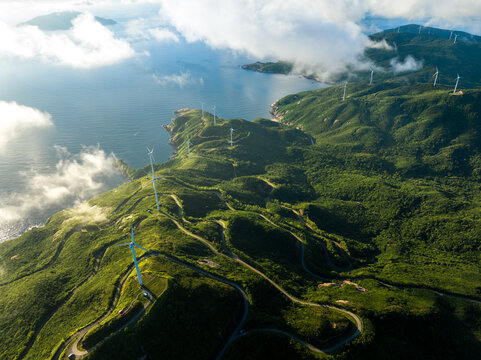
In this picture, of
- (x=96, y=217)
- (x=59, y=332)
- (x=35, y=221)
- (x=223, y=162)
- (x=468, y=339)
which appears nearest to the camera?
(x=59, y=332)

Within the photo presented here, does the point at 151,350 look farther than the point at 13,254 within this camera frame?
No

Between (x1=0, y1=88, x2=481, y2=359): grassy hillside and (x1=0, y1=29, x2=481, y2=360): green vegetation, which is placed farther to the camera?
(x1=0, y1=88, x2=481, y2=359): grassy hillside

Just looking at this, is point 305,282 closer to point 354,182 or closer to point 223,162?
point 354,182

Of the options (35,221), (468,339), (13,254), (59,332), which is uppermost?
(59,332)

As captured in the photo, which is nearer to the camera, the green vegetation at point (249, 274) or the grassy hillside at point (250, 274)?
the green vegetation at point (249, 274)

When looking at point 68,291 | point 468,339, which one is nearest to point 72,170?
point 68,291

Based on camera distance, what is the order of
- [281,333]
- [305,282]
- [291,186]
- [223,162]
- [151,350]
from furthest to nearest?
[223,162]
[291,186]
[305,282]
[281,333]
[151,350]

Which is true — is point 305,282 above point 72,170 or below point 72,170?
above

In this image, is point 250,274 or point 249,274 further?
point 250,274
